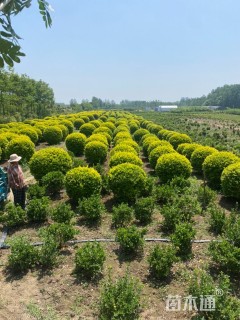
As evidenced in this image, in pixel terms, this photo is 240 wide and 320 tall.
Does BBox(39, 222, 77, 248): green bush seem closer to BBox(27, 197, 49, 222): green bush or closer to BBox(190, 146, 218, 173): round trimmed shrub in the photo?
BBox(27, 197, 49, 222): green bush

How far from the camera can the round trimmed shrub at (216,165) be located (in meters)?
9.88

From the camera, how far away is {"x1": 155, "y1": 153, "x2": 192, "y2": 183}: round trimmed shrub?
10.1 m

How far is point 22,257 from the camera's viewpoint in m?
5.43

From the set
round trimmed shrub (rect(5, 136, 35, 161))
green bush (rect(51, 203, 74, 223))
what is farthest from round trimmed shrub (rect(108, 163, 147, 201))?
round trimmed shrub (rect(5, 136, 35, 161))

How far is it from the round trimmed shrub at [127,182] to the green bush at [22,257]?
334cm

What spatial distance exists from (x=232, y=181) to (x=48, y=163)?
18.0ft

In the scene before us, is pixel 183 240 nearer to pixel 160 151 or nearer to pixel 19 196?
pixel 19 196

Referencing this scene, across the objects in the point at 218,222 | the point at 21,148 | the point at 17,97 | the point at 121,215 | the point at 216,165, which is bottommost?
the point at 218,222

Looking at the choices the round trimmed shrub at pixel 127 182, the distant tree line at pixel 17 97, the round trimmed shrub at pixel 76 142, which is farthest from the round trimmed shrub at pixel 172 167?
the distant tree line at pixel 17 97

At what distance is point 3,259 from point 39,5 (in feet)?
17.3

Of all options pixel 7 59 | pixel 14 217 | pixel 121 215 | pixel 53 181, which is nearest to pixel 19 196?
pixel 14 217

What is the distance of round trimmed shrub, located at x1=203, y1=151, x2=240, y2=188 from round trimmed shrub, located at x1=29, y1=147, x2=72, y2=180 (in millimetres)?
4543

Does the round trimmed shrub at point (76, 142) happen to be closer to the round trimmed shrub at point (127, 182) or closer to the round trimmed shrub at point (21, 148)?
the round trimmed shrub at point (21, 148)

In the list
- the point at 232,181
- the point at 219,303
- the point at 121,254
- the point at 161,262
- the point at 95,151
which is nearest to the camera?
the point at 219,303
